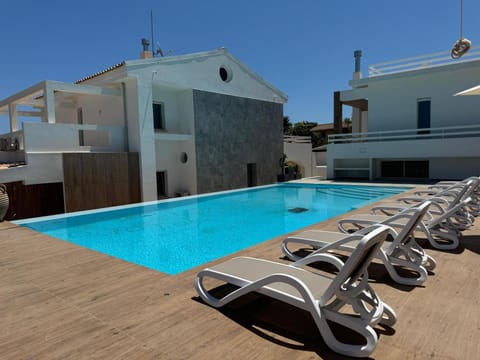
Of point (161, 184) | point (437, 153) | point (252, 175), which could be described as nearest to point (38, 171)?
point (161, 184)

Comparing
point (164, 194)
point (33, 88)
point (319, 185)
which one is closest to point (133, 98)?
point (33, 88)

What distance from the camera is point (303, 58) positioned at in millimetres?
24812

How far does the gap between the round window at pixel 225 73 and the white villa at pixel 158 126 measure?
0.22 ft

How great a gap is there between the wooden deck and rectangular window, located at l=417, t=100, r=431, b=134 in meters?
18.3

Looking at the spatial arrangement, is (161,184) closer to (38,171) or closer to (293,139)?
(38,171)

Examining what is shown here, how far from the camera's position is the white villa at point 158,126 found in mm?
13891

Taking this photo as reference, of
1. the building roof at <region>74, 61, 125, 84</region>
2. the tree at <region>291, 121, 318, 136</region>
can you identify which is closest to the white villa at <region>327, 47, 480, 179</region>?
the building roof at <region>74, 61, 125, 84</region>

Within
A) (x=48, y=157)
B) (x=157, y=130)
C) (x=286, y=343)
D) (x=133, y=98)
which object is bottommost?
(x=286, y=343)

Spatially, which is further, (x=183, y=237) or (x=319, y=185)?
(x=319, y=185)

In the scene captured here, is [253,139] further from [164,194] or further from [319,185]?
[164,194]

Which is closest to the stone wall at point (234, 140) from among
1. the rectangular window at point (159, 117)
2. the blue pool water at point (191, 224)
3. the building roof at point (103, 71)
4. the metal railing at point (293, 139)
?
the rectangular window at point (159, 117)

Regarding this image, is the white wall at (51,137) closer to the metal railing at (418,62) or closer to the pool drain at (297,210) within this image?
the pool drain at (297,210)

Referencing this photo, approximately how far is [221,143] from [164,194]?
4.87 m

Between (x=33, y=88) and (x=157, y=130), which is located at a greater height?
(x=33, y=88)
